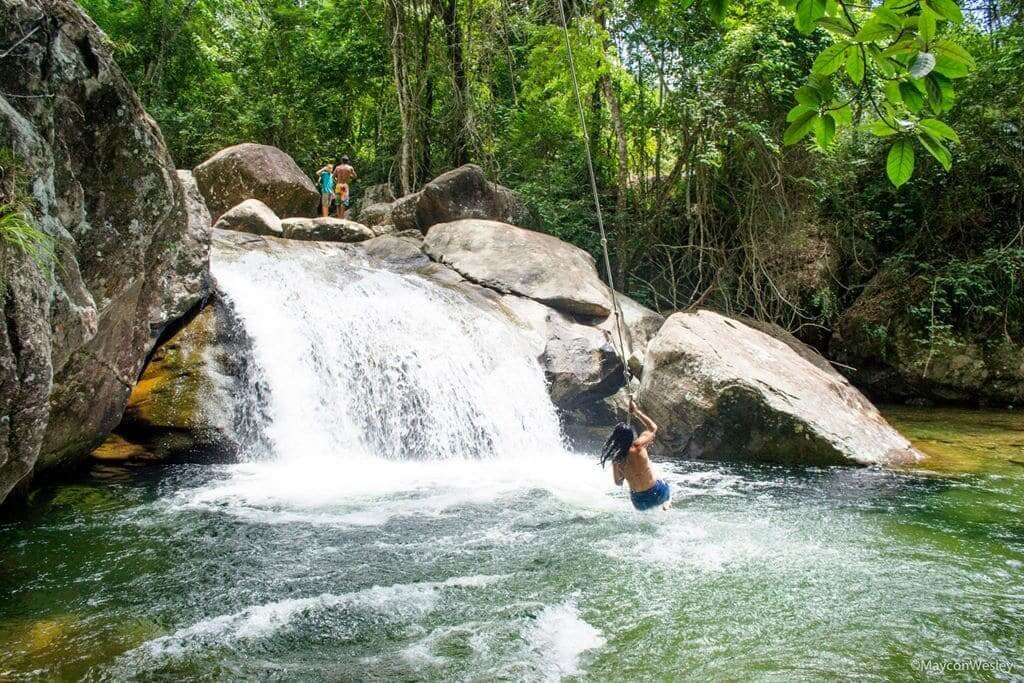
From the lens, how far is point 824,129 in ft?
6.10

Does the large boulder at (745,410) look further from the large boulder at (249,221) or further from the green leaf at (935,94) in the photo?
the large boulder at (249,221)

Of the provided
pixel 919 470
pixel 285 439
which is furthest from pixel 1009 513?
pixel 285 439

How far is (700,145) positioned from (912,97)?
11174 mm

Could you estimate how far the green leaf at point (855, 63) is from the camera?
5.80ft

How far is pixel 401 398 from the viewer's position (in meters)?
8.03

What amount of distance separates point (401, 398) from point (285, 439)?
1.36 m

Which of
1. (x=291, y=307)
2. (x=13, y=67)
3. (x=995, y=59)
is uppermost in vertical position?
(x=995, y=59)

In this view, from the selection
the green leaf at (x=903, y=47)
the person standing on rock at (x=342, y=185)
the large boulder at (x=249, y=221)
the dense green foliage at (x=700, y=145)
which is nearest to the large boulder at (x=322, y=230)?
the large boulder at (x=249, y=221)

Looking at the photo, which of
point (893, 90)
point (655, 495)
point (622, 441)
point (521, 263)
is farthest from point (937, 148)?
point (521, 263)

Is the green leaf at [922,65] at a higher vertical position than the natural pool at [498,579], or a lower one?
higher

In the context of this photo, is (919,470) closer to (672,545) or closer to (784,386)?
(784,386)

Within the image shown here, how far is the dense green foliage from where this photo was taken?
11.6 meters

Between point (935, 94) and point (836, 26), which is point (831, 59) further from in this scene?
point (935, 94)

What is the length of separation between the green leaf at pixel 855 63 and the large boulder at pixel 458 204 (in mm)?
11472
